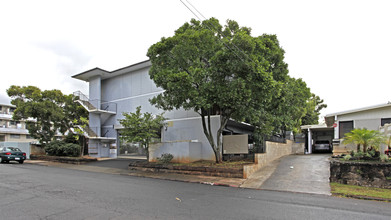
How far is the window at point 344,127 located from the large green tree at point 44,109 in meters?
23.3

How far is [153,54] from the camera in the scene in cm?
1430

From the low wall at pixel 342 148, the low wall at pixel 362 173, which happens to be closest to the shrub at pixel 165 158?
the low wall at pixel 362 173

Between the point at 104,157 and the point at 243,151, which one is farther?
the point at 104,157

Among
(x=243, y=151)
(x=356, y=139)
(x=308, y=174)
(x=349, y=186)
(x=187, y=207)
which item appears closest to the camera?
(x=187, y=207)

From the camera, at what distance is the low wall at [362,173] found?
962 cm

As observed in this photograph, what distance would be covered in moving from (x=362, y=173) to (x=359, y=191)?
5.04ft

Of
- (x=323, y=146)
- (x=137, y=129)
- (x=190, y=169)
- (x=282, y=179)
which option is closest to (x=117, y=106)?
(x=137, y=129)

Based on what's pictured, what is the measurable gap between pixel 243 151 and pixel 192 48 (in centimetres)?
730

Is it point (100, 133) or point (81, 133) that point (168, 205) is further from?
point (100, 133)

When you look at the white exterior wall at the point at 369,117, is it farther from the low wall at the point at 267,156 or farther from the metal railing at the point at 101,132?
the metal railing at the point at 101,132

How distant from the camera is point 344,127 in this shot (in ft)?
61.4

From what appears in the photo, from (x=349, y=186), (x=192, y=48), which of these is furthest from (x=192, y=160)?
(x=349, y=186)

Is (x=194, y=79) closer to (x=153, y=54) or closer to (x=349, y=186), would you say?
(x=153, y=54)

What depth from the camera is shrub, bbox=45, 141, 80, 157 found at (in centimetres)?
2234
